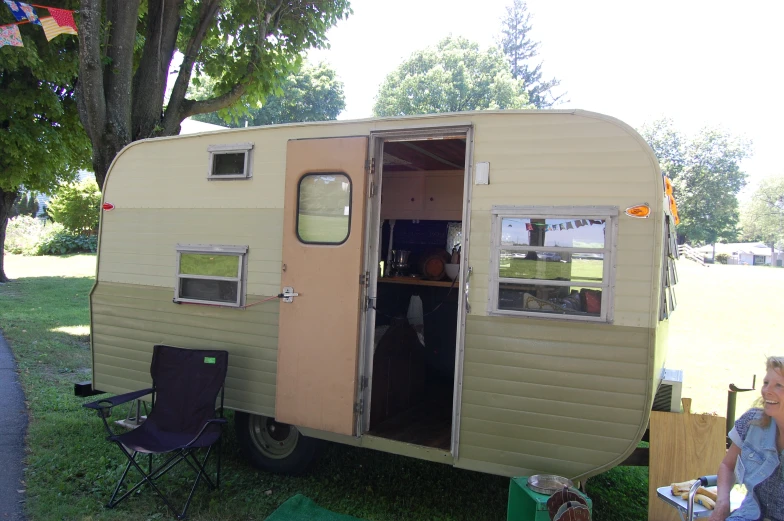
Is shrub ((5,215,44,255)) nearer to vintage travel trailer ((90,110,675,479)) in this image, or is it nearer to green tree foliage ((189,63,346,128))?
green tree foliage ((189,63,346,128))

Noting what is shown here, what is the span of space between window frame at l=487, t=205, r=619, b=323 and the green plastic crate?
3.28 feet

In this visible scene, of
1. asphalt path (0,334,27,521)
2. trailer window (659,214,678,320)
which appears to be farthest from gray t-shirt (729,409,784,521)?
asphalt path (0,334,27,521)

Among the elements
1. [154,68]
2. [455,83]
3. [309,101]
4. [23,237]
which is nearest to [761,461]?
[154,68]

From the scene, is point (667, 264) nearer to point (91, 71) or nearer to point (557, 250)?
point (557, 250)

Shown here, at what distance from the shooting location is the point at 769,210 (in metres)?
57.5

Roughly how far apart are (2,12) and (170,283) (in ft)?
19.3

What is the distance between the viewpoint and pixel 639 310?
10.9 feet

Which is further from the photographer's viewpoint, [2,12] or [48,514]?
[2,12]

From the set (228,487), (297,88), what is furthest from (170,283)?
(297,88)

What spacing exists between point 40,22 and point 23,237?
23.4m

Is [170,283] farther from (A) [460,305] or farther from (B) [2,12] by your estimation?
(B) [2,12]

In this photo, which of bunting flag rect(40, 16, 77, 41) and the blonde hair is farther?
bunting flag rect(40, 16, 77, 41)

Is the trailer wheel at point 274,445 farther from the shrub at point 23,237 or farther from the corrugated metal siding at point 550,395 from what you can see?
the shrub at point 23,237

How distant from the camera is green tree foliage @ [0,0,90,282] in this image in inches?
331
